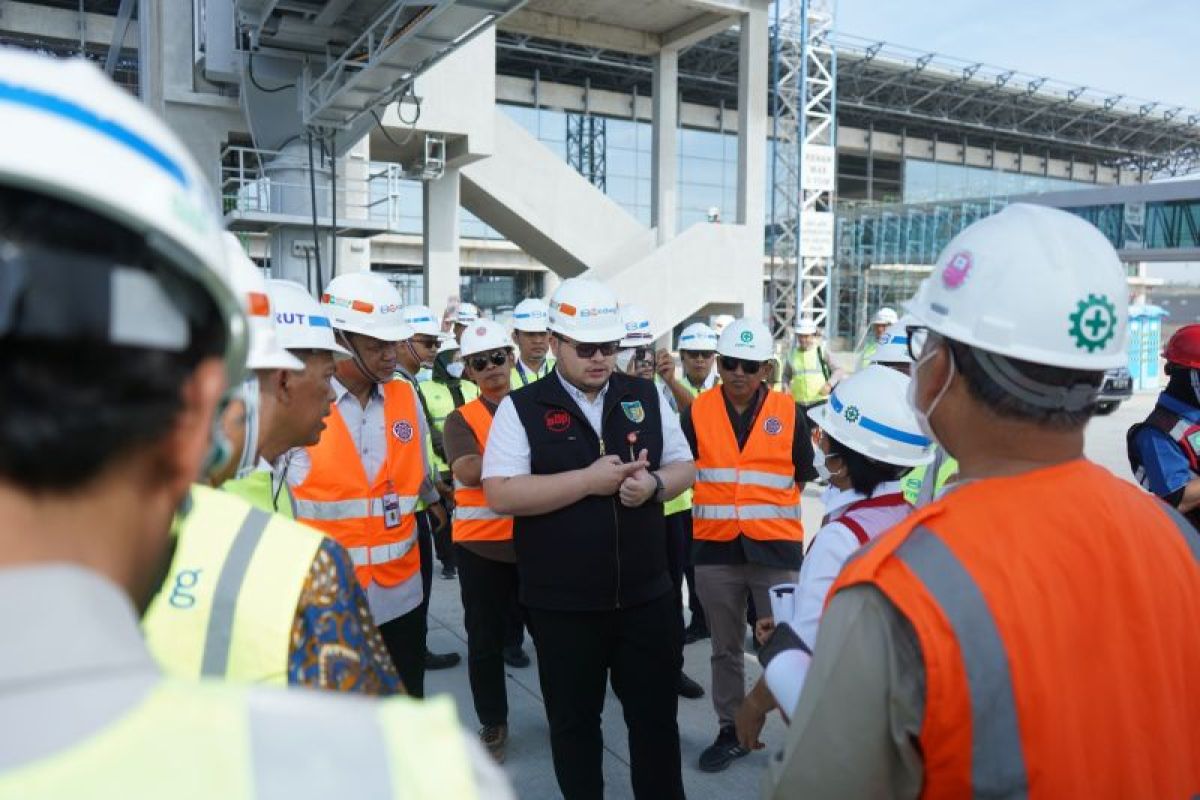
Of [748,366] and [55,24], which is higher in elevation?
[55,24]

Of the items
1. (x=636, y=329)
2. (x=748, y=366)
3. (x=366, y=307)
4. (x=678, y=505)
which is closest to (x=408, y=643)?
(x=366, y=307)

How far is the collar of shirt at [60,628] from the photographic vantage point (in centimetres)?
54

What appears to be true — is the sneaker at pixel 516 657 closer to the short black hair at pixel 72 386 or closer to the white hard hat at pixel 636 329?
the white hard hat at pixel 636 329

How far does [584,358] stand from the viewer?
3.46 metres

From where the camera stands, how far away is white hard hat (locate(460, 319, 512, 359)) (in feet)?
16.2

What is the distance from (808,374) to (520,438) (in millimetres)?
6666

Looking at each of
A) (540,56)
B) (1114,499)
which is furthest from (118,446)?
(540,56)

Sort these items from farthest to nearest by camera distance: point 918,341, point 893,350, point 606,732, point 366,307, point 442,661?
point 442,661 < point 893,350 < point 606,732 < point 366,307 < point 918,341

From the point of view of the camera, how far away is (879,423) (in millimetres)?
2557

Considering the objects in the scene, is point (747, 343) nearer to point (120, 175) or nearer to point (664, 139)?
point (120, 175)

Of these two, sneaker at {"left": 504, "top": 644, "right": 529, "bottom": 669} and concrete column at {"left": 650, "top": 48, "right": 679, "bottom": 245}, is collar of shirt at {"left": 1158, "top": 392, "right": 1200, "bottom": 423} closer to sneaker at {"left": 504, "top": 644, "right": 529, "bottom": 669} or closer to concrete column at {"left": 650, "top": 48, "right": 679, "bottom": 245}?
sneaker at {"left": 504, "top": 644, "right": 529, "bottom": 669}

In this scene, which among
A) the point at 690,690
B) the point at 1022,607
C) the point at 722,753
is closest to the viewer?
the point at 1022,607

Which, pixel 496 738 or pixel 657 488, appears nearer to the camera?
pixel 657 488

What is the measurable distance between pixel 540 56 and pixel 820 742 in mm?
29644
